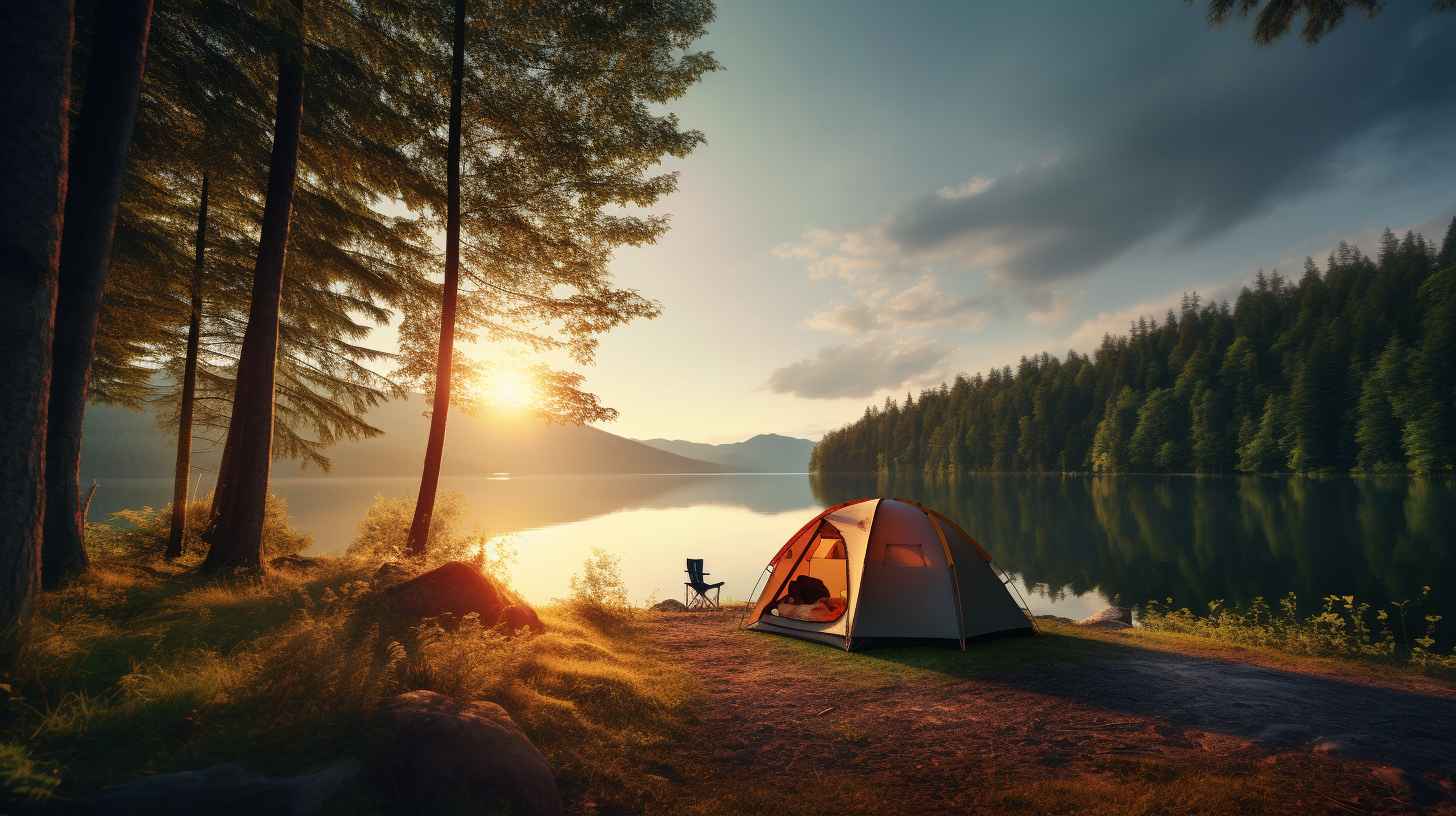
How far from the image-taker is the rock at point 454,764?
4.01 meters

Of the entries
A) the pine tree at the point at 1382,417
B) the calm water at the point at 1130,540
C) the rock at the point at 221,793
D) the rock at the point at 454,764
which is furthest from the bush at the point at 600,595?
the pine tree at the point at 1382,417

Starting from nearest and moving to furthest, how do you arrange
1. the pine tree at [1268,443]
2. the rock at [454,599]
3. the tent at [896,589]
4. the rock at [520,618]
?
1. the rock at [454,599]
2. the rock at [520,618]
3. the tent at [896,589]
4. the pine tree at [1268,443]

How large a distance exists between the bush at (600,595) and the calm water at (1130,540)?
4651 mm

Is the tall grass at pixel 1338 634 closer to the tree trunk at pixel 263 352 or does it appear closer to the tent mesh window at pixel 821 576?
the tent mesh window at pixel 821 576

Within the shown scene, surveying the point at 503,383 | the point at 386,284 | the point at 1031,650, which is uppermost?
the point at 386,284

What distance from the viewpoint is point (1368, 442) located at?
59219 millimetres

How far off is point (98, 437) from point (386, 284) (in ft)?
718

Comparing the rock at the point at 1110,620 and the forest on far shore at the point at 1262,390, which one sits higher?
the forest on far shore at the point at 1262,390

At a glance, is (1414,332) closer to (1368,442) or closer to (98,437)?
(1368,442)

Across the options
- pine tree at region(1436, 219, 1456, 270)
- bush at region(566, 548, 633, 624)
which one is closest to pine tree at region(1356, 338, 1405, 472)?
pine tree at region(1436, 219, 1456, 270)

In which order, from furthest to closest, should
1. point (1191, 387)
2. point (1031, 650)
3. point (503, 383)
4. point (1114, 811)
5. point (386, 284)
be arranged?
point (1191, 387) < point (503, 383) < point (386, 284) < point (1031, 650) < point (1114, 811)

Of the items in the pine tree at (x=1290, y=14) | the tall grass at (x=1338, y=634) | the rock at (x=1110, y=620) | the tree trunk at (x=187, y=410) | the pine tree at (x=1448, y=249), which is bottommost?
the rock at (x=1110, y=620)

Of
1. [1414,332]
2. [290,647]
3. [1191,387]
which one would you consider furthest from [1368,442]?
[290,647]

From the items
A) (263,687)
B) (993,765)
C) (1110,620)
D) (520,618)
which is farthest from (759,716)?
(1110,620)
